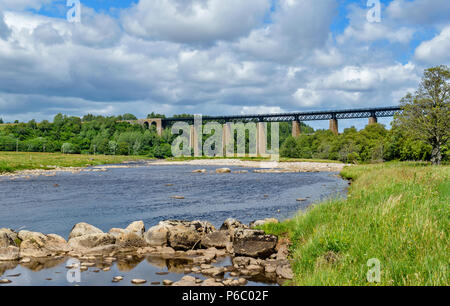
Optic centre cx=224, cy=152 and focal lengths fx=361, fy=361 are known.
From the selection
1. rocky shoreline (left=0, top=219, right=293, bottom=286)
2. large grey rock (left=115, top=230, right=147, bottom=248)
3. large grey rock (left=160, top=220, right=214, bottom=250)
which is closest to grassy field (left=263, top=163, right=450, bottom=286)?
rocky shoreline (left=0, top=219, right=293, bottom=286)

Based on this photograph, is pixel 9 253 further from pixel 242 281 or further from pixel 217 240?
pixel 242 281

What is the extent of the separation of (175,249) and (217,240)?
1.99m

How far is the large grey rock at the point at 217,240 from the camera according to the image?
16.7 m

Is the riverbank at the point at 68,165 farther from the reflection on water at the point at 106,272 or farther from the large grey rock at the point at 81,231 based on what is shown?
the reflection on water at the point at 106,272

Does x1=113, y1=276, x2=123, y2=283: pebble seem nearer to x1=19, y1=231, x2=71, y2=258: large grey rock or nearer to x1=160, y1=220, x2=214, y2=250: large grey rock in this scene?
x1=160, y1=220, x2=214, y2=250: large grey rock

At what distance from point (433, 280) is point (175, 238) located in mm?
11148

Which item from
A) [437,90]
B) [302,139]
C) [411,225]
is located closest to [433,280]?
[411,225]

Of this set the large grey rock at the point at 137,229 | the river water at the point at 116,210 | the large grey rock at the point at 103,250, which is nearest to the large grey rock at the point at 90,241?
the large grey rock at the point at 103,250

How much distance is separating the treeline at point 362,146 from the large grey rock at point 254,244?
1768 inches

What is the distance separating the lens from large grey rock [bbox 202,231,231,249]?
16.7 metres
